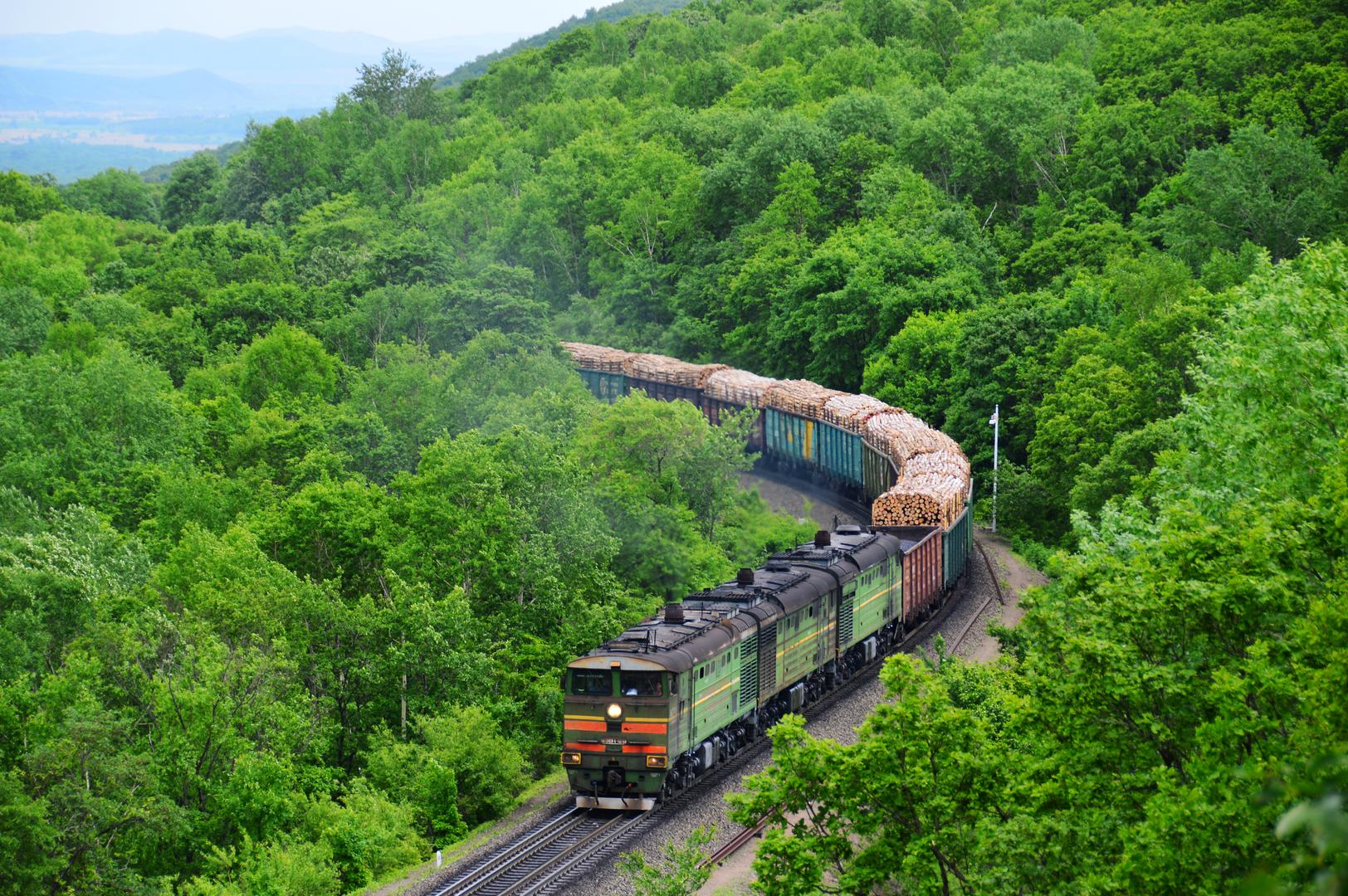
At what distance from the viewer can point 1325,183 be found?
255 feet

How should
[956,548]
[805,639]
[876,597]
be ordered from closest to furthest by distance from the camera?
[805,639], [876,597], [956,548]

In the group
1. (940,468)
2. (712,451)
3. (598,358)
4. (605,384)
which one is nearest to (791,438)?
(940,468)

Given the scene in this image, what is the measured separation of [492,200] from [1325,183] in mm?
69324

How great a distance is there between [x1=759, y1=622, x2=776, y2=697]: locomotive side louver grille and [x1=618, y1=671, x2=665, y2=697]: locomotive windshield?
533 cm

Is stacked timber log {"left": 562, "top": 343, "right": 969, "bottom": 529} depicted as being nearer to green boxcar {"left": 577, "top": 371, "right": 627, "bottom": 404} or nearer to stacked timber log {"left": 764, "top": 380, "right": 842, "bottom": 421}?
stacked timber log {"left": 764, "top": 380, "right": 842, "bottom": 421}

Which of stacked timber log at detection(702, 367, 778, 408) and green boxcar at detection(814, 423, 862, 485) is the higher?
stacked timber log at detection(702, 367, 778, 408)

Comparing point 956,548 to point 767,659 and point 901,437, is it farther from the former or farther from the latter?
point 767,659

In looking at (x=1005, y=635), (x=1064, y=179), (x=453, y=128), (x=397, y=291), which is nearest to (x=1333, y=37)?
(x=1064, y=179)

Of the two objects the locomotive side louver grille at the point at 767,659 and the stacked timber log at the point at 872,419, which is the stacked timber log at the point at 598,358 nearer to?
the stacked timber log at the point at 872,419

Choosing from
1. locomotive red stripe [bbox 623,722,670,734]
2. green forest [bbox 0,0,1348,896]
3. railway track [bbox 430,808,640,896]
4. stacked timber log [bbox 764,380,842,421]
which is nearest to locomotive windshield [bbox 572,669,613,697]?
locomotive red stripe [bbox 623,722,670,734]

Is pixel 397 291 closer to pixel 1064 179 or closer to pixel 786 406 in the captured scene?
pixel 786 406

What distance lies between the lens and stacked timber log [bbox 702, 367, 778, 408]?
77000mm

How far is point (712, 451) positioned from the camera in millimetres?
55875

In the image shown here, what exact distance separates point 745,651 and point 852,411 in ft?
111
